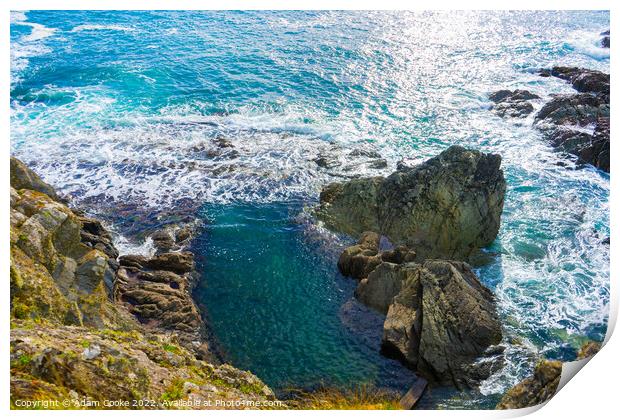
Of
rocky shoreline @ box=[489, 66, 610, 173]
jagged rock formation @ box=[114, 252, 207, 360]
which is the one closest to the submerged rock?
jagged rock formation @ box=[114, 252, 207, 360]

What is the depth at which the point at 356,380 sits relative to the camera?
1644 cm

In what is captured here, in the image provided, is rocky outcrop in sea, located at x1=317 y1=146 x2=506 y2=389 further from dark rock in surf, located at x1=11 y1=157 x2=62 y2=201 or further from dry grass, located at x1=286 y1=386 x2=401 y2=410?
dark rock in surf, located at x1=11 y1=157 x2=62 y2=201

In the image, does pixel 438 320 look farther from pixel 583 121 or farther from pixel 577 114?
pixel 577 114

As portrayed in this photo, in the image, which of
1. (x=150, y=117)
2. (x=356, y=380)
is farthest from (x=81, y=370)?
(x=150, y=117)

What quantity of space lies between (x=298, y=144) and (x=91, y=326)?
17952mm

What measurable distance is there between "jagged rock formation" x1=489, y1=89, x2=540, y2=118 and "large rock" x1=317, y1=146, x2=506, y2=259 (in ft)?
40.4

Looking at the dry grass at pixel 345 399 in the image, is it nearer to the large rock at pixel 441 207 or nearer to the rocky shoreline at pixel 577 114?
the large rock at pixel 441 207

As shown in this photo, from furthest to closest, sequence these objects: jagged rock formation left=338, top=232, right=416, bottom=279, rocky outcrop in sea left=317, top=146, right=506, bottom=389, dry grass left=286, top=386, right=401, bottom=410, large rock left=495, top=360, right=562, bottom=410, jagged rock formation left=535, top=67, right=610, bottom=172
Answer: jagged rock formation left=535, top=67, right=610, bottom=172 → jagged rock formation left=338, top=232, right=416, bottom=279 → rocky outcrop in sea left=317, top=146, right=506, bottom=389 → dry grass left=286, top=386, right=401, bottom=410 → large rock left=495, top=360, right=562, bottom=410

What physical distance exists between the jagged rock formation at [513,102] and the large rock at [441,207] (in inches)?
485

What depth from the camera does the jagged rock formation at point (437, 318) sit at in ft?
53.9

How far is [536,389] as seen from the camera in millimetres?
14492

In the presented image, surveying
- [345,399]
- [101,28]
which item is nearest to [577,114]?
[345,399]

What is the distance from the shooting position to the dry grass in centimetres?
1488

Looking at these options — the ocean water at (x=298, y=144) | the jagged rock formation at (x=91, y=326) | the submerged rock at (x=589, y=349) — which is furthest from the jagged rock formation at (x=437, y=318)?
the jagged rock formation at (x=91, y=326)
